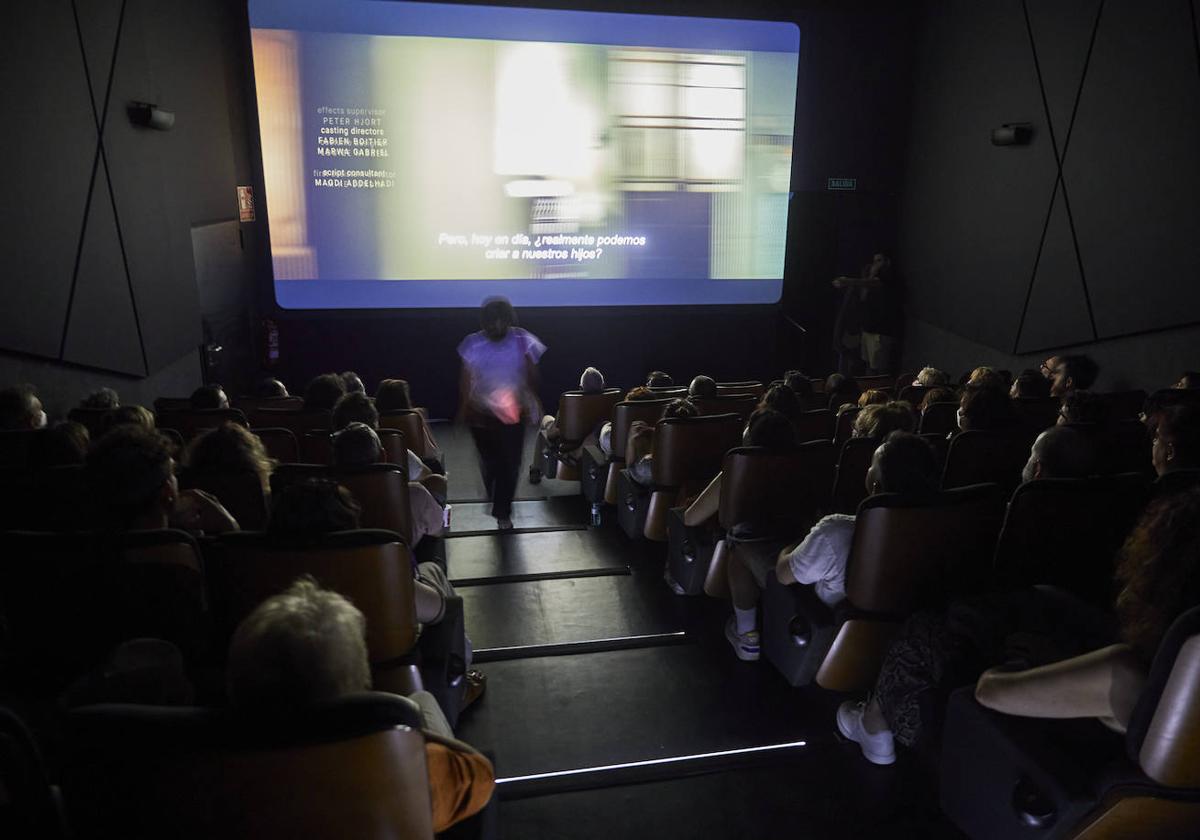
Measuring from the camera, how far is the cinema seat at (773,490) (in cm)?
296

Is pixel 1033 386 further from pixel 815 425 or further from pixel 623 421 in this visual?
pixel 623 421

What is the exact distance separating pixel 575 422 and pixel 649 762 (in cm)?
332

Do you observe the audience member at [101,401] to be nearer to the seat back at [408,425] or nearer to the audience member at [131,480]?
Result: the seat back at [408,425]

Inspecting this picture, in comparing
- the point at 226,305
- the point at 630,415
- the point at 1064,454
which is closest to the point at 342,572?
the point at 1064,454

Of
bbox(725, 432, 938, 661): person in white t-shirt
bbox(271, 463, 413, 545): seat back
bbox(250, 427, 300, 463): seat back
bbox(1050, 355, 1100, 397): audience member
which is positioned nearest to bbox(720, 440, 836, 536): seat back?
bbox(725, 432, 938, 661): person in white t-shirt

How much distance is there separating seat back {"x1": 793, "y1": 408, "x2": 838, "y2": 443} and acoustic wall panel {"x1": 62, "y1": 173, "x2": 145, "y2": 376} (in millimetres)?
4338

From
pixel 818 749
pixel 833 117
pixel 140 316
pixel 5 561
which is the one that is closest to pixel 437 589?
pixel 5 561

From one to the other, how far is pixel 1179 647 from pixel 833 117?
26.7ft

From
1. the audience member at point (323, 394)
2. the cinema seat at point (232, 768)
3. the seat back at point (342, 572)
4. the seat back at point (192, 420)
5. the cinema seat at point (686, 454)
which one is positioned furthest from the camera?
the audience member at point (323, 394)

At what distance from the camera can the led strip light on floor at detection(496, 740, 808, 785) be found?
224 cm

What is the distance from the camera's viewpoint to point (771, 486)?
9.81 ft

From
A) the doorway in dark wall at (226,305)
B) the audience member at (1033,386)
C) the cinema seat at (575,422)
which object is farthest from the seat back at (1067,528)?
the doorway in dark wall at (226,305)

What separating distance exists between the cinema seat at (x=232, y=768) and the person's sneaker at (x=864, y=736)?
167 cm

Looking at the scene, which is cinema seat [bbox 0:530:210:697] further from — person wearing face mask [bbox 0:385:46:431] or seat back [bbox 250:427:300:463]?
person wearing face mask [bbox 0:385:46:431]
